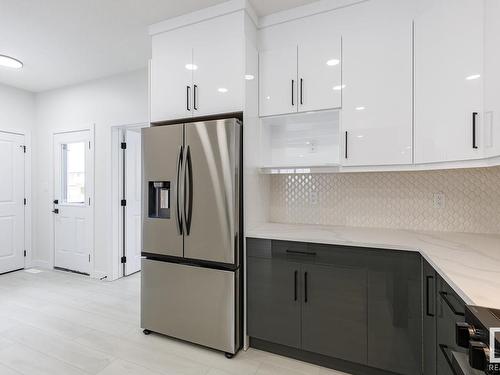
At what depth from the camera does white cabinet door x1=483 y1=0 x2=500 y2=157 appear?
1.43 m

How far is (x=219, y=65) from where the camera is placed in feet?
7.38

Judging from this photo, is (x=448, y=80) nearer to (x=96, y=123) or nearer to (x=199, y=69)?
(x=199, y=69)

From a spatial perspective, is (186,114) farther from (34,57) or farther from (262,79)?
(34,57)

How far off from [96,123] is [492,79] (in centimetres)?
420

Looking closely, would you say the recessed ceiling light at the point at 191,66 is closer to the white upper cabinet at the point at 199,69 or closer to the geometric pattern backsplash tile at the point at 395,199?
the white upper cabinet at the point at 199,69

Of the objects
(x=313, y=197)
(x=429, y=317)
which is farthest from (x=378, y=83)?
(x=429, y=317)

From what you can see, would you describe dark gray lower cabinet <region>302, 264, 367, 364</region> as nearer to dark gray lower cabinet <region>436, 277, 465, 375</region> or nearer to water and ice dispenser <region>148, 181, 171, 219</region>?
dark gray lower cabinet <region>436, 277, 465, 375</region>

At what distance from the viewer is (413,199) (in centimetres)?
224

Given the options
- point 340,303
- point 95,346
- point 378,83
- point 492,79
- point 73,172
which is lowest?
point 95,346

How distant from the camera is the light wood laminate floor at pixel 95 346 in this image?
1972mm

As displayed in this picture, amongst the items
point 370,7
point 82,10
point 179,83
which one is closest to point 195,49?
point 179,83

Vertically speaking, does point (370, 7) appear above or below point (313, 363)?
above

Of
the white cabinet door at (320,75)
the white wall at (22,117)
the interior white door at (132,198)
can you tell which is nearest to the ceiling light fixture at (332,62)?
the white cabinet door at (320,75)

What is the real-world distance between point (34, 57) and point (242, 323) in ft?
12.2
